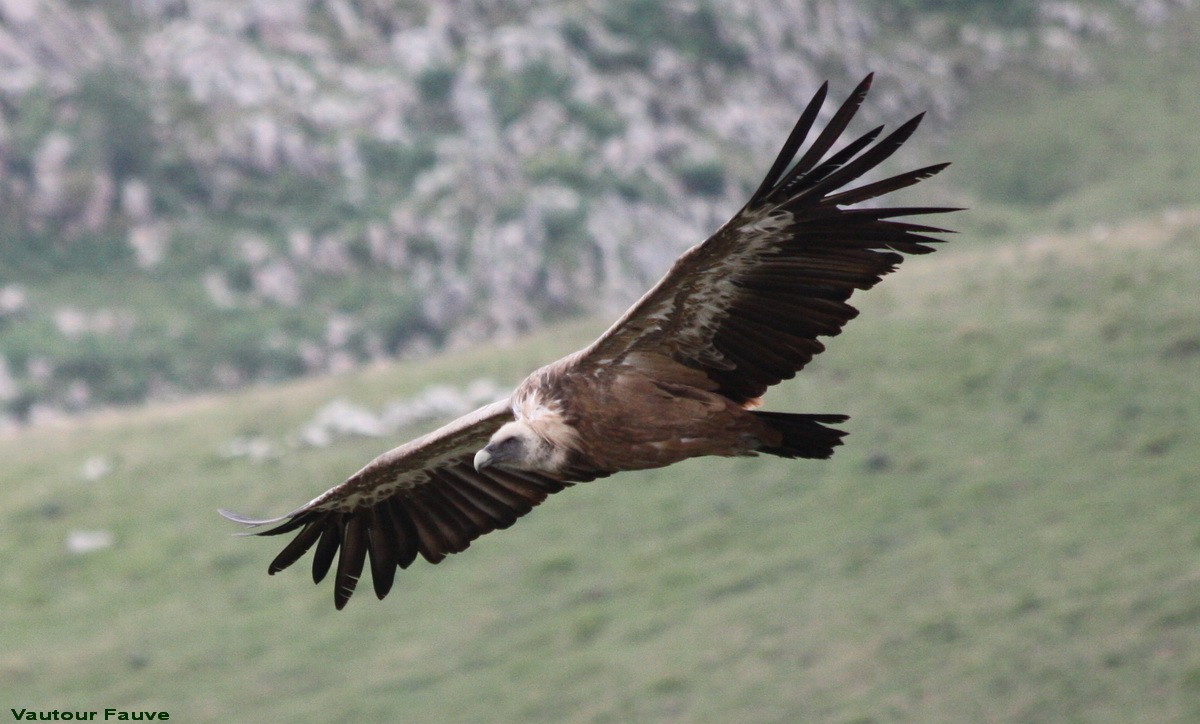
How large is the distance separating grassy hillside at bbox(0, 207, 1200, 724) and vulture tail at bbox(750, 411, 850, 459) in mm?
15150

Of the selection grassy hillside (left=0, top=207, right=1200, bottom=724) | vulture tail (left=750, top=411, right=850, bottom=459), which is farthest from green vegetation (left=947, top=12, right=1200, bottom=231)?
vulture tail (left=750, top=411, right=850, bottom=459)

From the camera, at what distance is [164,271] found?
6988 cm

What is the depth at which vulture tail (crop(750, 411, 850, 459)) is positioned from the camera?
982 cm

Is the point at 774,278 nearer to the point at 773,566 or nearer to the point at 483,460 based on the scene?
the point at 483,460

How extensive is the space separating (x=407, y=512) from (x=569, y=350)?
111ft

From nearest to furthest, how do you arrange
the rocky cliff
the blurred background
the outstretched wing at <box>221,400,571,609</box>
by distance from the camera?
the outstretched wing at <box>221,400,571,609</box> < the blurred background < the rocky cliff

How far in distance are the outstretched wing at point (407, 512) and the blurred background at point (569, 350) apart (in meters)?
14.0

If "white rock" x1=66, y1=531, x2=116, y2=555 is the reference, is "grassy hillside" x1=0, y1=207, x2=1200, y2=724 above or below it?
below

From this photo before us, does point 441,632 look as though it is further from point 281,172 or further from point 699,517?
point 281,172

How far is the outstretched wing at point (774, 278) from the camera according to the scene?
358 inches

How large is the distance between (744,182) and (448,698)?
167ft

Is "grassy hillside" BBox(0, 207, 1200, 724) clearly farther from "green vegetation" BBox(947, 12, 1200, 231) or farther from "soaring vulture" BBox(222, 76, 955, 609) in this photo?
"green vegetation" BBox(947, 12, 1200, 231)

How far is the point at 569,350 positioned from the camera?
152 ft

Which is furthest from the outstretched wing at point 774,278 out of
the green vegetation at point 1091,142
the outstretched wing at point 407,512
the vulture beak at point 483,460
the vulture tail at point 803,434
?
the green vegetation at point 1091,142
